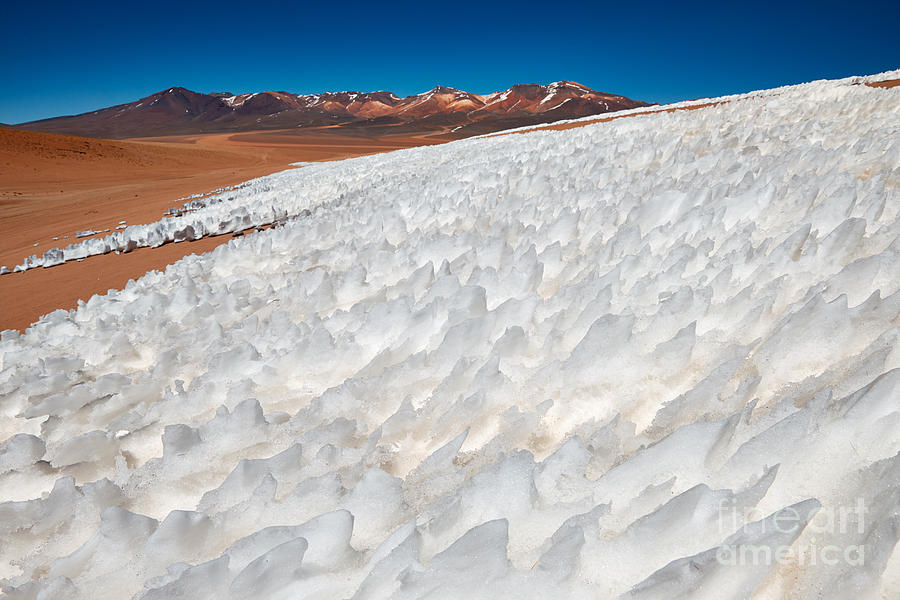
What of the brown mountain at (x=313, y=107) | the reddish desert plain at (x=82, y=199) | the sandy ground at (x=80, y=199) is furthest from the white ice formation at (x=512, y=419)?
the brown mountain at (x=313, y=107)

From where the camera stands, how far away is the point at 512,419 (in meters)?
1.48

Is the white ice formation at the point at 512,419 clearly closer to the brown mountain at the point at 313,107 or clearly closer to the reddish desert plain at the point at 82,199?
the reddish desert plain at the point at 82,199

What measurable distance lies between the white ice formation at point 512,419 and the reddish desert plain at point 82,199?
1872 mm

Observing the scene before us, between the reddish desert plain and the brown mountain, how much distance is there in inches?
3149

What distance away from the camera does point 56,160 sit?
83.8 feet

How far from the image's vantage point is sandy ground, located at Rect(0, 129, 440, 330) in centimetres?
443

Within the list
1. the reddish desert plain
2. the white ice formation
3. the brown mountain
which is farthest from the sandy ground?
the brown mountain

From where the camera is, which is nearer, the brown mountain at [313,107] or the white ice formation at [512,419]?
the white ice formation at [512,419]

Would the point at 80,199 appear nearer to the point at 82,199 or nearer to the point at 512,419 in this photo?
the point at 82,199

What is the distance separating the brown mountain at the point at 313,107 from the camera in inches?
4530

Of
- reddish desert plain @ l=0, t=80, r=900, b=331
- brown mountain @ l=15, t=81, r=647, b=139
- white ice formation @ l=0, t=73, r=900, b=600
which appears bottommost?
white ice formation @ l=0, t=73, r=900, b=600

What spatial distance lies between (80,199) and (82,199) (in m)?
0.15

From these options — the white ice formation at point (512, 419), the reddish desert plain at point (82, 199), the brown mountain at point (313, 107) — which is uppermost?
the brown mountain at point (313, 107)

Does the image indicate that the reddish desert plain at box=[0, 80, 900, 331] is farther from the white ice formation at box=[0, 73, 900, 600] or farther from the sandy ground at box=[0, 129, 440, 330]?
the white ice formation at box=[0, 73, 900, 600]
